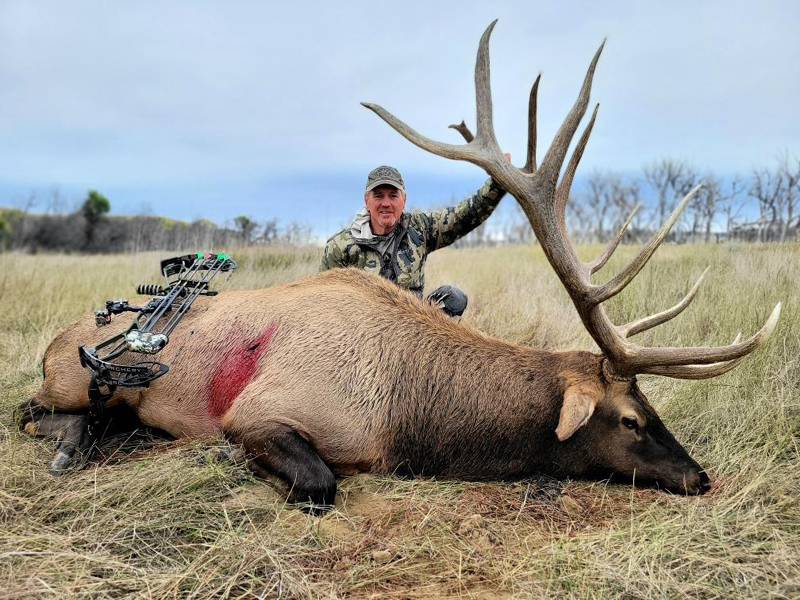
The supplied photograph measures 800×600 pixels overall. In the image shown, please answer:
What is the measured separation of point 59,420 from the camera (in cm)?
396

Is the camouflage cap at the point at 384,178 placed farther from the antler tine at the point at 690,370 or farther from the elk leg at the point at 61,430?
the elk leg at the point at 61,430

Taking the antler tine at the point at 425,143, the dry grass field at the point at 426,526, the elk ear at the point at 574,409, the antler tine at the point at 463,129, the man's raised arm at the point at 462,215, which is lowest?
the dry grass field at the point at 426,526

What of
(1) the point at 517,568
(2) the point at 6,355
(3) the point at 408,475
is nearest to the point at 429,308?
(3) the point at 408,475

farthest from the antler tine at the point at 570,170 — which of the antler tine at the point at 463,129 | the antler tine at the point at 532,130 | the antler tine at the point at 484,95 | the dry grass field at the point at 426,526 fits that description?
the dry grass field at the point at 426,526

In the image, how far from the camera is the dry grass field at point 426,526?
251 centimetres

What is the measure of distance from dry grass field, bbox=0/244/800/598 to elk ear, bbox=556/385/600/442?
0.40 metres

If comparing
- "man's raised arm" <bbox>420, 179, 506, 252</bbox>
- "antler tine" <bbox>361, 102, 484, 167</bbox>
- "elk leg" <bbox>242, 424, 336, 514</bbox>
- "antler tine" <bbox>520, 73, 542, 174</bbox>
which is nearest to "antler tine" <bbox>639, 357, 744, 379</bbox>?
"antler tine" <bbox>520, 73, 542, 174</bbox>

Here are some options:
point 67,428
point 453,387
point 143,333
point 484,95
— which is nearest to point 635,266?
point 453,387

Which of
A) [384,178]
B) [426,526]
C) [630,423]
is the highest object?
[384,178]

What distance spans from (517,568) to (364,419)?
3.84 feet

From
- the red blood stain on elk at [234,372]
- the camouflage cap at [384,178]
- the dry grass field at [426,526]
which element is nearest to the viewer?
the dry grass field at [426,526]

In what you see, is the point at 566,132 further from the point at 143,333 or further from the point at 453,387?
the point at 143,333

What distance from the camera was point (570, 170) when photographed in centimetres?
356

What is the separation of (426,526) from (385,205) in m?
3.05
